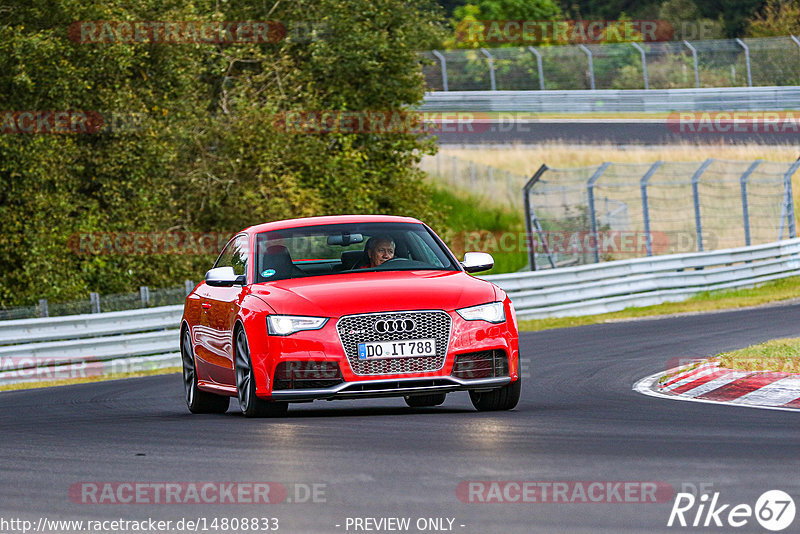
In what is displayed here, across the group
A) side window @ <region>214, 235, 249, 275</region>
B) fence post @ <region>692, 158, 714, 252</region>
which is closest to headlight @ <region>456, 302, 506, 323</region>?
side window @ <region>214, 235, 249, 275</region>

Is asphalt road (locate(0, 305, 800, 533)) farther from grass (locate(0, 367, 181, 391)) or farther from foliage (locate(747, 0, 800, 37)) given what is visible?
foliage (locate(747, 0, 800, 37))

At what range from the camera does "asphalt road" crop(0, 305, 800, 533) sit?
20.4ft

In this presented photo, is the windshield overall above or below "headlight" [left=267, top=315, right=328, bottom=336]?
above

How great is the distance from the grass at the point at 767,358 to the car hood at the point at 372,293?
Result: 10.8 ft

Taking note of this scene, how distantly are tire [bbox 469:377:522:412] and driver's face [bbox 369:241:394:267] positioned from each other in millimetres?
1218

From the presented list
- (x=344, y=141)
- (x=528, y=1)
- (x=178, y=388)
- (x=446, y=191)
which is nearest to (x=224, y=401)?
(x=178, y=388)

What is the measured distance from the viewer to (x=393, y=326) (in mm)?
9617

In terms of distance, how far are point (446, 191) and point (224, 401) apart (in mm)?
31794

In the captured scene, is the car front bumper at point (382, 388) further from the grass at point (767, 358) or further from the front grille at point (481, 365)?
the grass at point (767, 358)

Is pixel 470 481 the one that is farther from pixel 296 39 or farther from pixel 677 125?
pixel 677 125

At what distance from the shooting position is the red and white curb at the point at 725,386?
34.8ft
